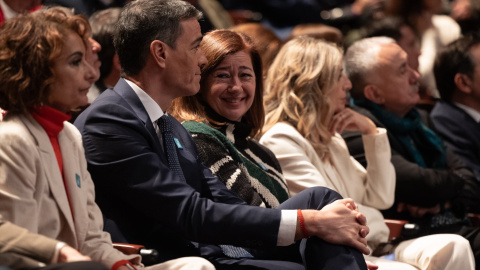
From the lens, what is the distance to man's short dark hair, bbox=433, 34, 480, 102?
4855 millimetres

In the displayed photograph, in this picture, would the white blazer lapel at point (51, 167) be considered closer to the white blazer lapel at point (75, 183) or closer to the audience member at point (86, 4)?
the white blazer lapel at point (75, 183)

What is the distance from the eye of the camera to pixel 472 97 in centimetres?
480

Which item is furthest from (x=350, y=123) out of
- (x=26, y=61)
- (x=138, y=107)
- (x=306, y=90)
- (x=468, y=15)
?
(x=468, y=15)

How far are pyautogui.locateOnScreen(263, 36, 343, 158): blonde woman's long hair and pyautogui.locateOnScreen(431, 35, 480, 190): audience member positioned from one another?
45.8 inches

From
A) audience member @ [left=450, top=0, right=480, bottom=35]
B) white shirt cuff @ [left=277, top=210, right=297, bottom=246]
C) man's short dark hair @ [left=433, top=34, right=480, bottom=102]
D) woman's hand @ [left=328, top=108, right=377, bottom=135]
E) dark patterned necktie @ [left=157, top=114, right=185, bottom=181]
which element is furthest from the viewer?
audience member @ [left=450, top=0, right=480, bottom=35]

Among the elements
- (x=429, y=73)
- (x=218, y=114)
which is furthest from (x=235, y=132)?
(x=429, y=73)

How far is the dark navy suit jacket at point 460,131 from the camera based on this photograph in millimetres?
4629

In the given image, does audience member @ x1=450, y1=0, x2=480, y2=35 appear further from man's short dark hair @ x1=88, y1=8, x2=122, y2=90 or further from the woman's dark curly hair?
the woman's dark curly hair

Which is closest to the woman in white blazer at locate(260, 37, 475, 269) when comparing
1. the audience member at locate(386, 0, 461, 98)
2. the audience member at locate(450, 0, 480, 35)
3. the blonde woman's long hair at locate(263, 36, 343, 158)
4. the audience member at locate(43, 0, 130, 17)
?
the blonde woman's long hair at locate(263, 36, 343, 158)

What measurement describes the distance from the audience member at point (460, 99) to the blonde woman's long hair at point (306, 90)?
1162 mm

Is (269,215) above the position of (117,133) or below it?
below

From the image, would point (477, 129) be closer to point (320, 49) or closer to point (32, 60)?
point (320, 49)

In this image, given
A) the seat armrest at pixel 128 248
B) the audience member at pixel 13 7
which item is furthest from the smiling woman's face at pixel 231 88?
the audience member at pixel 13 7

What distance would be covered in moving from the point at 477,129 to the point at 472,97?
0.75ft
